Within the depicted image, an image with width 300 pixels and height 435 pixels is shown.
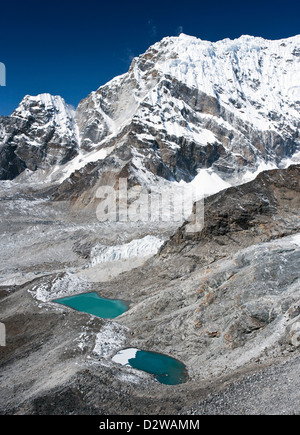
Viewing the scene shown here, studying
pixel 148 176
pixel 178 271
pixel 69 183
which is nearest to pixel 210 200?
pixel 178 271

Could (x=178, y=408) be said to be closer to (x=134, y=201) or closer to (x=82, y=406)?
(x=82, y=406)

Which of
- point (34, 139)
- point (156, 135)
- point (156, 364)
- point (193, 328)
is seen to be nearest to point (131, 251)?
point (193, 328)

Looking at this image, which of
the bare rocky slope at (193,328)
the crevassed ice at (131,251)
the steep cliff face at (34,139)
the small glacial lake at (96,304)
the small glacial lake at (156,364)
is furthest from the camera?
the steep cliff face at (34,139)

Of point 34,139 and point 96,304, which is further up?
point 34,139

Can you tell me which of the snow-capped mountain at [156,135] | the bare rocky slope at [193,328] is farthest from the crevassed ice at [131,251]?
the snow-capped mountain at [156,135]

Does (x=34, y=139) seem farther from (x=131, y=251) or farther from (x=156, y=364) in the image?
(x=156, y=364)

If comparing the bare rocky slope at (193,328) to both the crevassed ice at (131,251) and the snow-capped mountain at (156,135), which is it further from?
the snow-capped mountain at (156,135)

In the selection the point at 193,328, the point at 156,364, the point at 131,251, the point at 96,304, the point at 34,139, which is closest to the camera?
the point at 156,364
